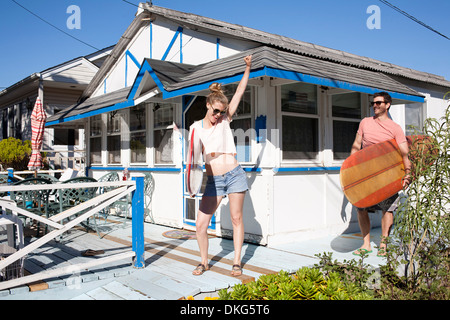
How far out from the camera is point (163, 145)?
712 cm

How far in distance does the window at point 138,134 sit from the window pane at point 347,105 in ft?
11.8

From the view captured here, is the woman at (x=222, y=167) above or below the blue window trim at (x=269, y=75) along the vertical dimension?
below

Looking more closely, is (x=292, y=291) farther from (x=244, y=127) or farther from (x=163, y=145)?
(x=163, y=145)

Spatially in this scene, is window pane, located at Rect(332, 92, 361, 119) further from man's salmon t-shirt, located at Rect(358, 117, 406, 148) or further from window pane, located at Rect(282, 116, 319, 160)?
man's salmon t-shirt, located at Rect(358, 117, 406, 148)

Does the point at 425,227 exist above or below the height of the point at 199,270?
above

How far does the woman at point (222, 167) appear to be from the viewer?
3.78 m

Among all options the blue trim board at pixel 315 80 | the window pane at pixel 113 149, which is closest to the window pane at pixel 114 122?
the window pane at pixel 113 149

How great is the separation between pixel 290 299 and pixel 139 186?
2.16m

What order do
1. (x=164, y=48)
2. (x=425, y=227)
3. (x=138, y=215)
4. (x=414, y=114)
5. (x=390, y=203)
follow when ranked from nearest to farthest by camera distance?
1. (x=425, y=227)
2. (x=138, y=215)
3. (x=390, y=203)
4. (x=164, y=48)
5. (x=414, y=114)

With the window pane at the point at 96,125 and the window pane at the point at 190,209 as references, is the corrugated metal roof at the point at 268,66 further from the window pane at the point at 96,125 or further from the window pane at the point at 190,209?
the window pane at the point at 96,125

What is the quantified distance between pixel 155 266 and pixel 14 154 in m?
10.8

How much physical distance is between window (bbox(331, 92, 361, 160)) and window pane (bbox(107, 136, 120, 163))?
187 inches

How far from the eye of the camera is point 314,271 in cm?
271

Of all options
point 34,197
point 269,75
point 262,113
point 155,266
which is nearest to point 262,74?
point 269,75
